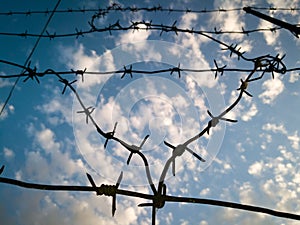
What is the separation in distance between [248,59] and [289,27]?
1.01m

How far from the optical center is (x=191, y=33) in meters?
3.03

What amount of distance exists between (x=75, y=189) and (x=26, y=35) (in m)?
2.28

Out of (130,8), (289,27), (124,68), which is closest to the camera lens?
(289,27)

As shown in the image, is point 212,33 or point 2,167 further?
point 212,33

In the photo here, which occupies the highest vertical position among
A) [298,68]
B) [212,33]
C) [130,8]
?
[130,8]

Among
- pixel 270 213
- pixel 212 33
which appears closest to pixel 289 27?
pixel 270 213

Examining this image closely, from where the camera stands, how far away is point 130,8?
3.96 m

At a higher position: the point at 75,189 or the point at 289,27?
the point at 289,27

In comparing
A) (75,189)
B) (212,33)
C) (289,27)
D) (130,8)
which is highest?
(130,8)

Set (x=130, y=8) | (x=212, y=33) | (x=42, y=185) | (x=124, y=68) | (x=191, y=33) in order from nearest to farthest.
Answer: (x=42, y=185) < (x=124, y=68) < (x=191, y=33) < (x=212, y=33) < (x=130, y=8)

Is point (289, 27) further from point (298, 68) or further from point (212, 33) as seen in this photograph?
point (212, 33)

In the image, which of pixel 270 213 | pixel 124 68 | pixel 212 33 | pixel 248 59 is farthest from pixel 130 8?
pixel 270 213

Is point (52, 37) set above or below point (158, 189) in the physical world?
above

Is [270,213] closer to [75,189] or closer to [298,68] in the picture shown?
[75,189]
